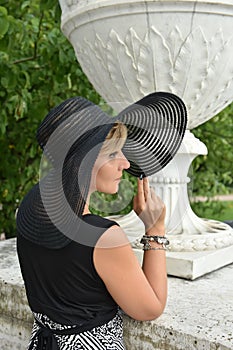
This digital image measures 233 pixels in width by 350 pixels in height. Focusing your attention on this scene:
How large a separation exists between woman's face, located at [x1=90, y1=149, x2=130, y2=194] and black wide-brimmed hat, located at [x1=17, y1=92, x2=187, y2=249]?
0.03m

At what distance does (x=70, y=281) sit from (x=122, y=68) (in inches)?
28.1

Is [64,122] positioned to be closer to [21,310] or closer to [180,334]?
[180,334]

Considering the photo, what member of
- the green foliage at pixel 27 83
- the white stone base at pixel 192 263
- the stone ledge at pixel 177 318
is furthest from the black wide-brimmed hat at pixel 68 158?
the green foliage at pixel 27 83

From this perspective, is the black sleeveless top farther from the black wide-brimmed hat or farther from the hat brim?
the hat brim

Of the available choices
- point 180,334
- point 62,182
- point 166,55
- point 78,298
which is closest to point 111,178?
point 62,182

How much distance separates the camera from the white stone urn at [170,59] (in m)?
1.34

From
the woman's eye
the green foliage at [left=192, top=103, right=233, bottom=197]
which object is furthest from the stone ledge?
the green foliage at [left=192, top=103, right=233, bottom=197]

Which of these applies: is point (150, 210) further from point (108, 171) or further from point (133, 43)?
point (133, 43)

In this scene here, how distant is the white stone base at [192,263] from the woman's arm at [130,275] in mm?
324

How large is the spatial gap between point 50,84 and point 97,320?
1.85 m

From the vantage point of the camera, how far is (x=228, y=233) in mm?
1586

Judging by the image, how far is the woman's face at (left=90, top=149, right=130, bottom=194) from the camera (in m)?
1.02

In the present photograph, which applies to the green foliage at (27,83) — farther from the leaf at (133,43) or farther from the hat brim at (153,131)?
the hat brim at (153,131)

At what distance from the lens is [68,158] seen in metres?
0.96
